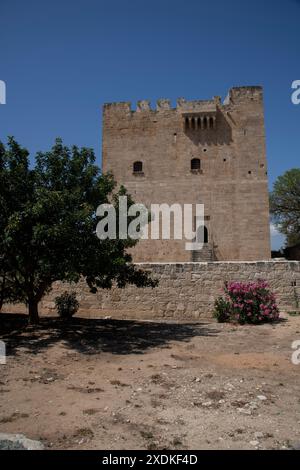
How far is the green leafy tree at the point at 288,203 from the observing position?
103 ft

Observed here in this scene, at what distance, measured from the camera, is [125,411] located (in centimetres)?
499

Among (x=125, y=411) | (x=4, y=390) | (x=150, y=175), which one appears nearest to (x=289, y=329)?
(x=125, y=411)

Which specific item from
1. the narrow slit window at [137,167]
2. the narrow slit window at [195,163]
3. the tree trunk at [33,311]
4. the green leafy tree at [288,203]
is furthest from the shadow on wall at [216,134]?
the tree trunk at [33,311]

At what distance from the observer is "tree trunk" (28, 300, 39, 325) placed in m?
10.4

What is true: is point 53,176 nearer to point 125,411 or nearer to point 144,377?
point 144,377

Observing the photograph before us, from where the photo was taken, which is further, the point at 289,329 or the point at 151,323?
the point at 151,323

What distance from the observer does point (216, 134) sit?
23.8 metres

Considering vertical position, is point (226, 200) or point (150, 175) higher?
point (150, 175)

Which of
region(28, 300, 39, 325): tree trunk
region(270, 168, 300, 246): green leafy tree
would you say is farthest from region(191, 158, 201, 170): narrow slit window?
region(28, 300, 39, 325): tree trunk

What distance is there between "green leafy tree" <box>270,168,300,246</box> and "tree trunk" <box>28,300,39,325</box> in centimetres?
2587

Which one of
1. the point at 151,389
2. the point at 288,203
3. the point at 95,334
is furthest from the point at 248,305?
the point at 288,203

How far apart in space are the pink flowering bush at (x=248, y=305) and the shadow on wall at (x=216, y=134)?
13370mm

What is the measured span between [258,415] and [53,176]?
6.96 metres

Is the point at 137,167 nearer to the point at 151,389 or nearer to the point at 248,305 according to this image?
the point at 248,305
